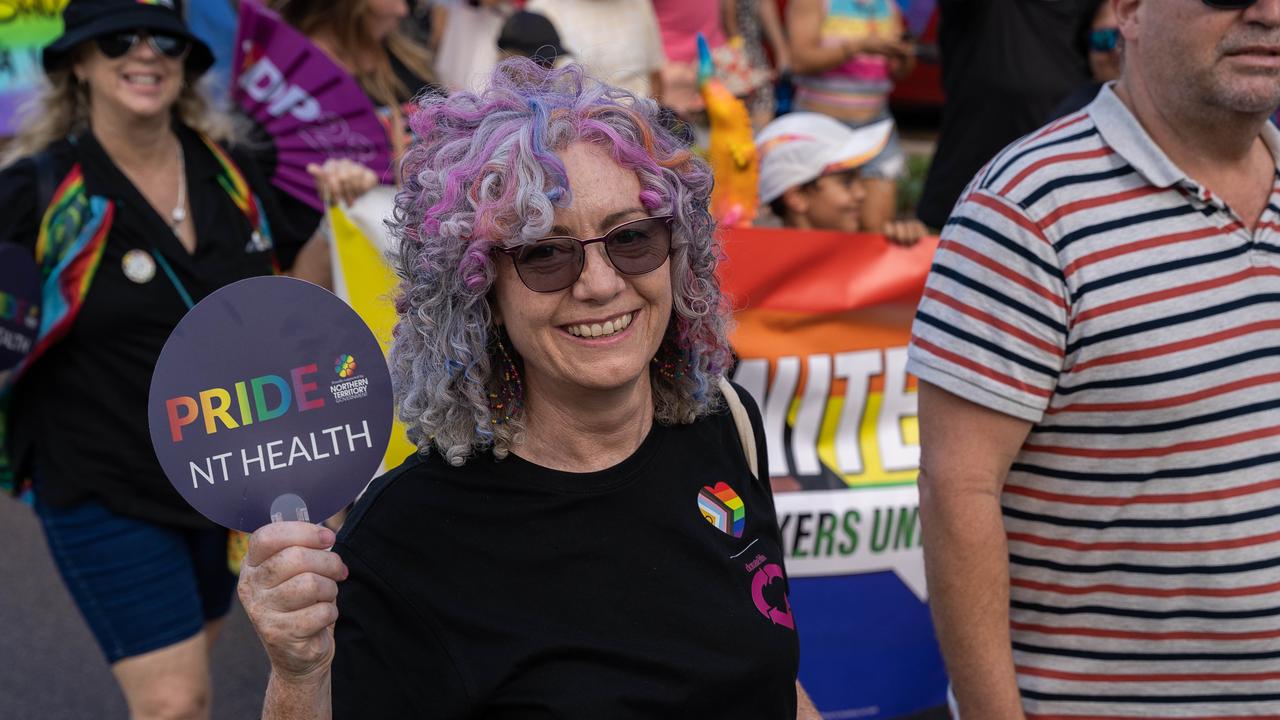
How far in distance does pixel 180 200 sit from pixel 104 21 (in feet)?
1.59

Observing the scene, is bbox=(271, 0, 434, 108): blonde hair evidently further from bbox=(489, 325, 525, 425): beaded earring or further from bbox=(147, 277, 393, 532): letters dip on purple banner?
bbox=(147, 277, 393, 532): letters dip on purple banner

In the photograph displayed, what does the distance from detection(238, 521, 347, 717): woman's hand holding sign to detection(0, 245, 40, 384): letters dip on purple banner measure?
66.5 inches

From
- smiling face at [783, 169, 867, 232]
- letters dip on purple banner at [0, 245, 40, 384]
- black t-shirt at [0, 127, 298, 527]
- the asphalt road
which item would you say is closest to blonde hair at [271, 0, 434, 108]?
black t-shirt at [0, 127, 298, 527]

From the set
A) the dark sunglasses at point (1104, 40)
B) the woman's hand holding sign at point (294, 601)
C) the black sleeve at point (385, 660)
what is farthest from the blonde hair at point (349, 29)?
the woman's hand holding sign at point (294, 601)

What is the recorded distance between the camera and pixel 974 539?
226 centimetres

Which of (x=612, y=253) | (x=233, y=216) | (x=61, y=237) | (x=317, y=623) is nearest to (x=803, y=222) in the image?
(x=233, y=216)

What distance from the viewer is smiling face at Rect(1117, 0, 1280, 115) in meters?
2.18

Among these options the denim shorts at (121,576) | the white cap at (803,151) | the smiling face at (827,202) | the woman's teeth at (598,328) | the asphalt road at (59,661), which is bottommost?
the asphalt road at (59,661)

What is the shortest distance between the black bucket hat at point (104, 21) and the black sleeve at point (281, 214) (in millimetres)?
382

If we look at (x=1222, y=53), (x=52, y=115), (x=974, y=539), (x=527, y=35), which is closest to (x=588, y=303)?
(x=974, y=539)

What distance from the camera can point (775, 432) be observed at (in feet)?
12.5

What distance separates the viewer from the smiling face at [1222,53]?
2.18 meters

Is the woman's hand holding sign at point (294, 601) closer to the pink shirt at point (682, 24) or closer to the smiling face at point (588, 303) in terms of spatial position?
the smiling face at point (588, 303)

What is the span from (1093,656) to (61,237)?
2.51 m
